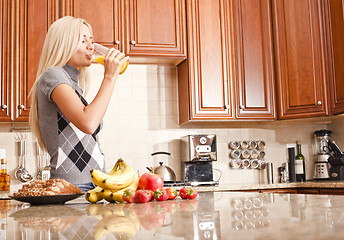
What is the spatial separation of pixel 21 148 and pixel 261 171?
1985mm

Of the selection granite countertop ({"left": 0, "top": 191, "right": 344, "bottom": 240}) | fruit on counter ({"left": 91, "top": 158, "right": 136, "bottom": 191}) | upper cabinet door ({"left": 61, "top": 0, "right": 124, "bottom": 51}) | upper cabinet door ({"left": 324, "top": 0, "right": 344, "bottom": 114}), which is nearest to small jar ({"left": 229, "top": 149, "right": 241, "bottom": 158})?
upper cabinet door ({"left": 324, "top": 0, "right": 344, "bottom": 114})

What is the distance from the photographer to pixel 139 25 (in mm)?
3283

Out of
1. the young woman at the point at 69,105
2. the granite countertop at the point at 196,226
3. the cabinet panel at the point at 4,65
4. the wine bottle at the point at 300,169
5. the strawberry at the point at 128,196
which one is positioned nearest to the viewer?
the granite countertop at the point at 196,226

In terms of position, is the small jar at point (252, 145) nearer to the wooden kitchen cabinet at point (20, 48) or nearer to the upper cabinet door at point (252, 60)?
the upper cabinet door at point (252, 60)

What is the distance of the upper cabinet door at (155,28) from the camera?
3.26m

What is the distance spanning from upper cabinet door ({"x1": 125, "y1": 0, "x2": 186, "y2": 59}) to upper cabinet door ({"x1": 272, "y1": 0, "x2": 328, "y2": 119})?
83 cm

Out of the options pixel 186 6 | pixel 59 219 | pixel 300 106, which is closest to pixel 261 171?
pixel 300 106

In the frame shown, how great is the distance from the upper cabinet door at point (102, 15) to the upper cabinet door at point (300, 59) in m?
1.30

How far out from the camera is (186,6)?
3.40 m

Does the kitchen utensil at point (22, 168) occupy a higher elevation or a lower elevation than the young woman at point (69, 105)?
lower

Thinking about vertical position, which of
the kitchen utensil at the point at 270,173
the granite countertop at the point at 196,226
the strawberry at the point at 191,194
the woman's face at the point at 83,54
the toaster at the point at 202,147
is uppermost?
the woman's face at the point at 83,54

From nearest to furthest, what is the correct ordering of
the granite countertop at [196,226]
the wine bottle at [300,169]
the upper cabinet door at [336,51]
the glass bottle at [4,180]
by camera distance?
the granite countertop at [196,226]
the glass bottle at [4,180]
the upper cabinet door at [336,51]
the wine bottle at [300,169]

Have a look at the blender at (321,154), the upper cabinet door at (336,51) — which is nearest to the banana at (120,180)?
the upper cabinet door at (336,51)

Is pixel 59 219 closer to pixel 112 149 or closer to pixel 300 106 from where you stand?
pixel 112 149
